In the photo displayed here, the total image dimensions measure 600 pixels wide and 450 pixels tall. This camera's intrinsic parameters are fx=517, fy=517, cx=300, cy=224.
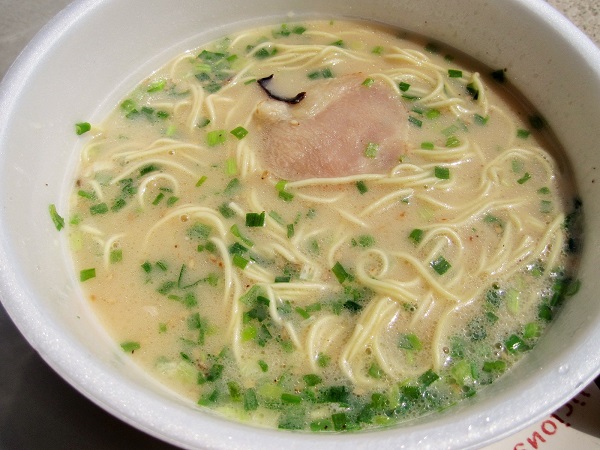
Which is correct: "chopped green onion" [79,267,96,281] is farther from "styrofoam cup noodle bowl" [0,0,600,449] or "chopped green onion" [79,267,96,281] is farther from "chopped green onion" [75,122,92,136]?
"chopped green onion" [75,122,92,136]

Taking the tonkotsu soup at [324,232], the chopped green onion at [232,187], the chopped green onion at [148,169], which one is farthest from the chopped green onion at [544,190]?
the chopped green onion at [148,169]

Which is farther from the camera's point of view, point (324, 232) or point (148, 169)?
point (148, 169)

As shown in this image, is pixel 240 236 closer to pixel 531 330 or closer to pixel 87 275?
pixel 87 275

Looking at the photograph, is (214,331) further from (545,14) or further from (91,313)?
(545,14)

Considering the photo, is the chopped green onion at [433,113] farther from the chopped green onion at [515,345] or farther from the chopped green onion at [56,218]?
the chopped green onion at [56,218]

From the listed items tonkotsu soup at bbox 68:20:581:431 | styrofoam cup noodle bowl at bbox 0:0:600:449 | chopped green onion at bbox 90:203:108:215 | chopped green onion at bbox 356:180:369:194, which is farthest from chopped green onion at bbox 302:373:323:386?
chopped green onion at bbox 90:203:108:215

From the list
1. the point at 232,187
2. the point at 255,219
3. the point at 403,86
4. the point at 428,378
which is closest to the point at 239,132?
the point at 232,187

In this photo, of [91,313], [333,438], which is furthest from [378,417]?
[91,313]
